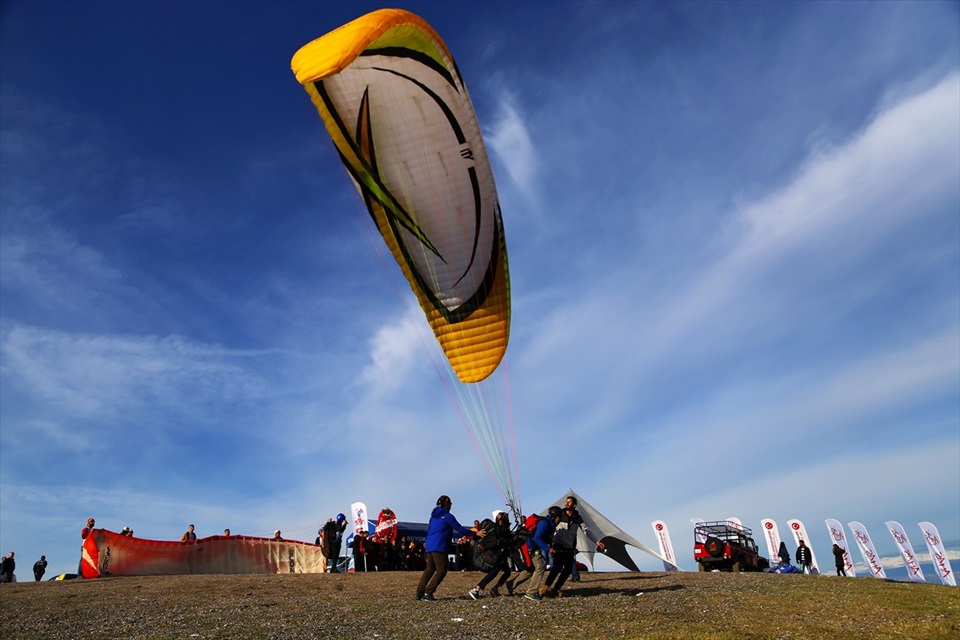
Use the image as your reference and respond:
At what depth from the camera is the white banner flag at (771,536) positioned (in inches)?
1247

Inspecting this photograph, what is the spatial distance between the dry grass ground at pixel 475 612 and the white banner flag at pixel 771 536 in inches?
796

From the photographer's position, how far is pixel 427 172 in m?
16.0

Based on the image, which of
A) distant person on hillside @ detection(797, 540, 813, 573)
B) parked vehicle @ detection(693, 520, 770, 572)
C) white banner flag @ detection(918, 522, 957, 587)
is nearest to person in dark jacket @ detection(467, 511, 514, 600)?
parked vehicle @ detection(693, 520, 770, 572)

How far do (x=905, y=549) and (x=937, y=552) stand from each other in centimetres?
153

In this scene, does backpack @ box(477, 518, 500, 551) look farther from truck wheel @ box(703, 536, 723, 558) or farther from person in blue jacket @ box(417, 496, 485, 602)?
truck wheel @ box(703, 536, 723, 558)

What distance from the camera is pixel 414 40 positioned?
14.1 meters

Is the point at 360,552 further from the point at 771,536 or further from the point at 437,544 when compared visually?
the point at 771,536

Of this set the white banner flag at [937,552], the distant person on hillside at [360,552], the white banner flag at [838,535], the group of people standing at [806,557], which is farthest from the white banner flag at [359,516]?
the white banner flag at [937,552]

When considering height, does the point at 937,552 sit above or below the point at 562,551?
below

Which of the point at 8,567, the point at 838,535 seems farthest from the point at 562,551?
the point at 838,535

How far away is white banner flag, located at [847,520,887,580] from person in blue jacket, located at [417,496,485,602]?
32157 millimetres

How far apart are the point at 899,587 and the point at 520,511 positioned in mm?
8066

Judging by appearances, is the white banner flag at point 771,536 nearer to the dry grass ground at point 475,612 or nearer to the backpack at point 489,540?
the dry grass ground at point 475,612

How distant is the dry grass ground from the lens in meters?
7.53
